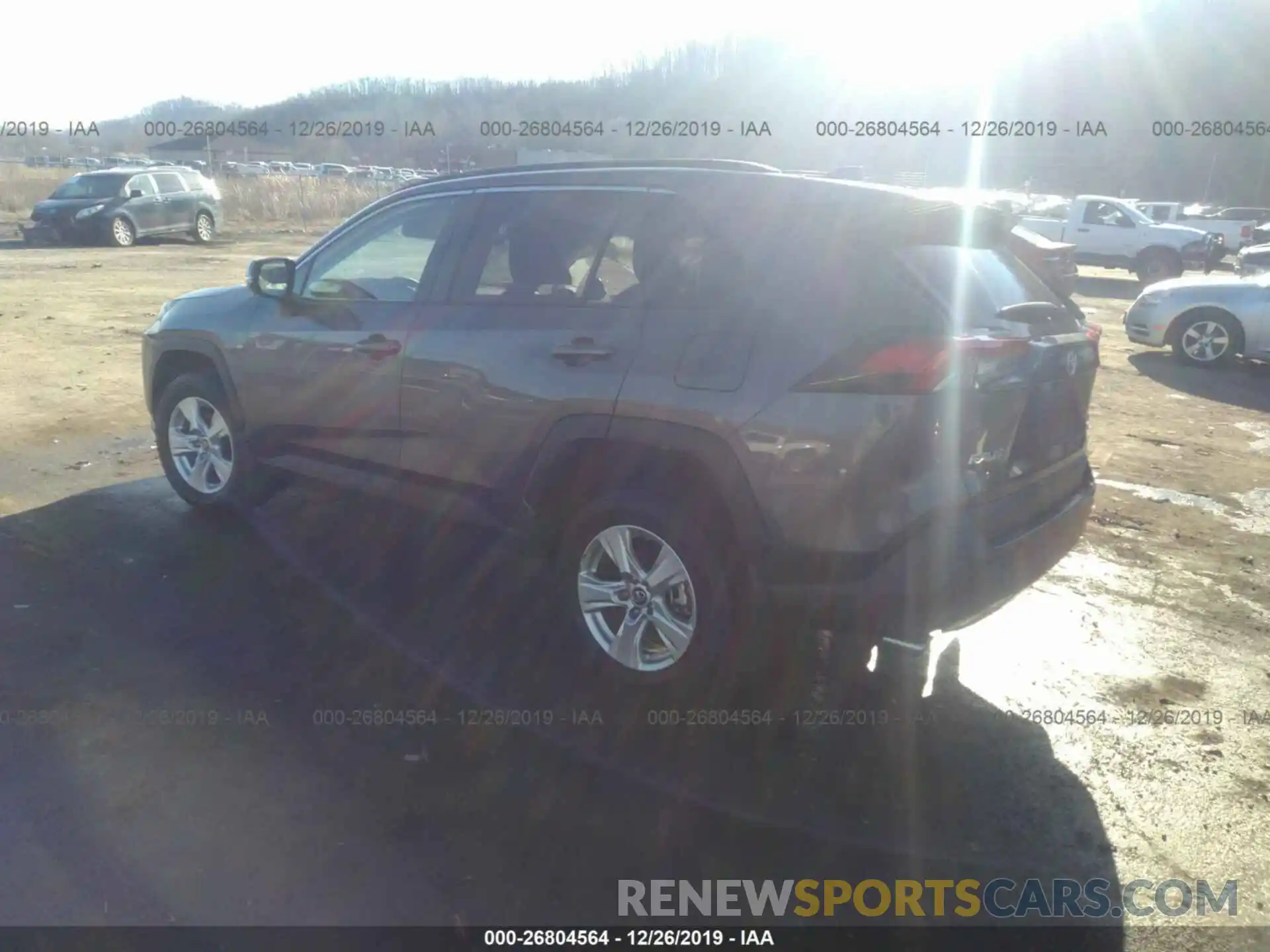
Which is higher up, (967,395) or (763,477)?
(967,395)

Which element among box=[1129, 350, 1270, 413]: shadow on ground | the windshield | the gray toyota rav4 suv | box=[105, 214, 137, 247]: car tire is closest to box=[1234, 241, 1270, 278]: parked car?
box=[1129, 350, 1270, 413]: shadow on ground

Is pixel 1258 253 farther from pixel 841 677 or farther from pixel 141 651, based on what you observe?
pixel 141 651

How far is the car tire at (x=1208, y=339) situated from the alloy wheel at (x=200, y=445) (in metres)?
10.4

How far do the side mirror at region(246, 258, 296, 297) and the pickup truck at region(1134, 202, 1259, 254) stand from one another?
26.0 metres

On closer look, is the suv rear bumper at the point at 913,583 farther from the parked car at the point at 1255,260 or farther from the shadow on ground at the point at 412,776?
the parked car at the point at 1255,260

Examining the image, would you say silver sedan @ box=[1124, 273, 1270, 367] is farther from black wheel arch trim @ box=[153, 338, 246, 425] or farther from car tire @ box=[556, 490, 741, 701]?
black wheel arch trim @ box=[153, 338, 246, 425]

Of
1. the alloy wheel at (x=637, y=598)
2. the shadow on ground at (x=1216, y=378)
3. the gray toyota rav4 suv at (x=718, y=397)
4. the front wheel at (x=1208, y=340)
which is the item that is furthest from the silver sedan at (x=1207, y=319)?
the alloy wheel at (x=637, y=598)

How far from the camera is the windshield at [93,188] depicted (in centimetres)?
2294

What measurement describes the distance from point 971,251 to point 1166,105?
176 ft

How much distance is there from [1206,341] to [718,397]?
1011cm

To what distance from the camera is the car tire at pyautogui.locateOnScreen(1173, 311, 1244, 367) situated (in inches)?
447

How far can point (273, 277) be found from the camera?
5238 mm

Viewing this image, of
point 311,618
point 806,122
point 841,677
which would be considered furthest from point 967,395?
point 806,122

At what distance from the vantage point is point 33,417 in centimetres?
784
